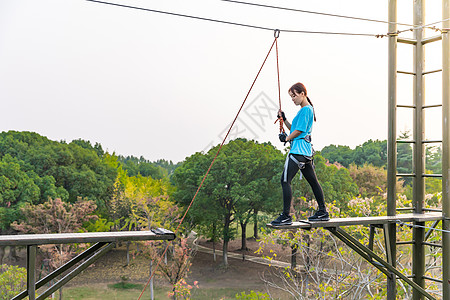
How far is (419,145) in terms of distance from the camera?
4879mm

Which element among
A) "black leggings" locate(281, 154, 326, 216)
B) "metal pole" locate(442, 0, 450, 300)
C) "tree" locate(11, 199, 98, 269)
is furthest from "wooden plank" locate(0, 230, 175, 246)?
"tree" locate(11, 199, 98, 269)

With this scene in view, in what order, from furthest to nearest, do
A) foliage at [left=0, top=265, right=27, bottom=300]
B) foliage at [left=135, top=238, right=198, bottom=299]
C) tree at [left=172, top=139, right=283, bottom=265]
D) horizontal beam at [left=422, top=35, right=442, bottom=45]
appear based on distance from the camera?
tree at [left=172, top=139, right=283, bottom=265] < foliage at [left=135, top=238, right=198, bottom=299] < foliage at [left=0, top=265, right=27, bottom=300] < horizontal beam at [left=422, top=35, right=442, bottom=45]

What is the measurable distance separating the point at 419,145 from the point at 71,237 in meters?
3.76

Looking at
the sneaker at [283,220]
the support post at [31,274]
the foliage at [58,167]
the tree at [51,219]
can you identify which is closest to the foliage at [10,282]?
the tree at [51,219]

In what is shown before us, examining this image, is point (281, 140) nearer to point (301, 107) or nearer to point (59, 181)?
point (301, 107)

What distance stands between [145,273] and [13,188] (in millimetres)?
6466

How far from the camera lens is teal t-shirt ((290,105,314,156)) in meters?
3.92

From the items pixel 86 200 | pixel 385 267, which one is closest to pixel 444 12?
pixel 385 267

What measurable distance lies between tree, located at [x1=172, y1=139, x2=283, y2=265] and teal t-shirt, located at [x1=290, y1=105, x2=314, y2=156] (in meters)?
15.1

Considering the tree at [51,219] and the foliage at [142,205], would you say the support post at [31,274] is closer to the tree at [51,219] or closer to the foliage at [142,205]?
the foliage at [142,205]

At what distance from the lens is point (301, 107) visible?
13.1ft

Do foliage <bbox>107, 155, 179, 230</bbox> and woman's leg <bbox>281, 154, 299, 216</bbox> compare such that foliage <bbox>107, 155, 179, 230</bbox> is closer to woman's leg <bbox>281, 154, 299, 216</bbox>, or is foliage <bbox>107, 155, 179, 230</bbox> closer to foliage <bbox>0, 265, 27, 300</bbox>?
foliage <bbox>0, 265, 27, 300</bbox>

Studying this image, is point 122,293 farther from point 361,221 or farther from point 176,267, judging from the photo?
point 361,221

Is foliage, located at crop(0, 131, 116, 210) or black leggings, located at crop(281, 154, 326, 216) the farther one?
foliage, located at crop(0, 131, 116, 210)
